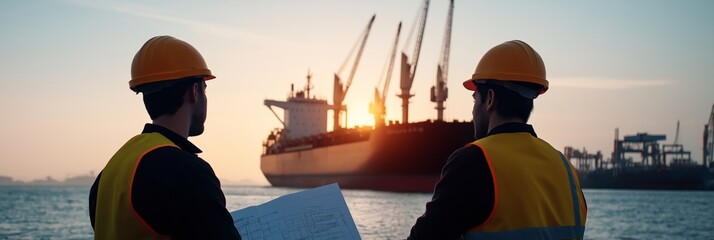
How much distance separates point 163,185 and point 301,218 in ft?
2.62

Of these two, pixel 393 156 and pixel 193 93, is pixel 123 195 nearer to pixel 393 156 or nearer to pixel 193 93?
pixel 193 93

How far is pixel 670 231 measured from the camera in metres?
29.7

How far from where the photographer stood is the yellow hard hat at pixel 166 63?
2312 millimetres

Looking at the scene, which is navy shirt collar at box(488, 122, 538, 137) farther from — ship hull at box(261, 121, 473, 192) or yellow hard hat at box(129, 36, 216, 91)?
ship hull at box(261, 121, 473, 192)

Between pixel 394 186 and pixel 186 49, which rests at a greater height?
pixel 186 49

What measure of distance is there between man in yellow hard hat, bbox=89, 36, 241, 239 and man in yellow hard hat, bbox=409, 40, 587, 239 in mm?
604

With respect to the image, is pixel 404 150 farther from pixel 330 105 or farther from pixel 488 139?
pixel 488 139

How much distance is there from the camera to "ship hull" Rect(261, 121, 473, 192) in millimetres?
50188

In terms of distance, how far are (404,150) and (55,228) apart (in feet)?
98.8

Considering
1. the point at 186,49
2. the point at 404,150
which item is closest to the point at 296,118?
the point at 404,150

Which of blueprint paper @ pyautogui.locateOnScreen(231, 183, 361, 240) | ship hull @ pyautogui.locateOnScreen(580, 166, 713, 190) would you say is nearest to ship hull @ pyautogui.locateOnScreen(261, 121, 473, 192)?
blueprint paper @ pyautogui.locateOnScreen(231, 183, 361, 240)

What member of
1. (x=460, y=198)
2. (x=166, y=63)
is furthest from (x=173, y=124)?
(x=460, y=198)

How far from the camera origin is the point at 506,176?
7.22 feet

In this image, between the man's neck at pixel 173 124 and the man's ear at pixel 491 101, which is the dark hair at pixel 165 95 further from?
the man's ear at pixel 491 101
